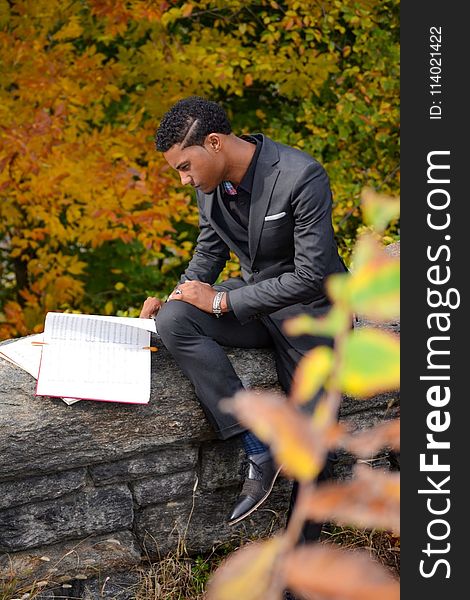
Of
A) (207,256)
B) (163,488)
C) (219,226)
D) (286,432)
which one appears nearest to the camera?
(286,432)

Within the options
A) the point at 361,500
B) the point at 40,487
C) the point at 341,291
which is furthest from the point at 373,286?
the point at 40,487

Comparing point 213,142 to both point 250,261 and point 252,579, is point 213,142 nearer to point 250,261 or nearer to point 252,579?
point 250,261

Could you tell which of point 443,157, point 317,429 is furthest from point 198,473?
point 317,429

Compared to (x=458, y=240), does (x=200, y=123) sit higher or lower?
higher

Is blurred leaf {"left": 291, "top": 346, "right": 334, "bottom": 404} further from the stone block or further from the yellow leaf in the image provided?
the yellow leaf

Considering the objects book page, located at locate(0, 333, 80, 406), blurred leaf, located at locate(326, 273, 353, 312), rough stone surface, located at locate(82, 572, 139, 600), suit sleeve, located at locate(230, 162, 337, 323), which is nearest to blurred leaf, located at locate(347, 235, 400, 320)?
blurred leaf, located at locate(326, 273, 353, 312)

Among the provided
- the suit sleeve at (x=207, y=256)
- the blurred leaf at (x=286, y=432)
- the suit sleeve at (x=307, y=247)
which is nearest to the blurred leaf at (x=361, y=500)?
the blurred leaf at (x=286, y=432)

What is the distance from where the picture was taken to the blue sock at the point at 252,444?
122 inches

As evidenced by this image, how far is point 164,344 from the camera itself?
3152 millimetres

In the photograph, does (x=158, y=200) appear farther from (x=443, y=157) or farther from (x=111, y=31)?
(x=443, y=157)

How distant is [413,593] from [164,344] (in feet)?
7.24

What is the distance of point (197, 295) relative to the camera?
313 centimetres

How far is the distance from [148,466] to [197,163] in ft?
3.43

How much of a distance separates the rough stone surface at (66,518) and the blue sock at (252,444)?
447 mm
